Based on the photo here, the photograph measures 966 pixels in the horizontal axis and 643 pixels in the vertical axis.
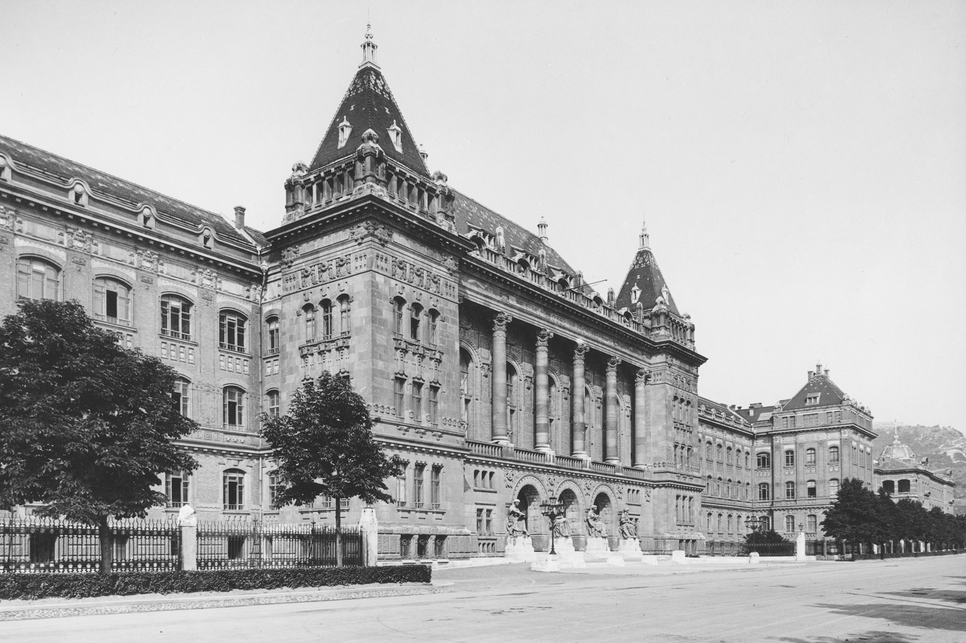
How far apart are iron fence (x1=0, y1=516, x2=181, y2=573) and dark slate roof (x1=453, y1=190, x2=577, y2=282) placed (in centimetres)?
3217

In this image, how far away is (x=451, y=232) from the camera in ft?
175

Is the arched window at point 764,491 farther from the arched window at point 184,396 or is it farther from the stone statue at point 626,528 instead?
the arched window at point 184,396

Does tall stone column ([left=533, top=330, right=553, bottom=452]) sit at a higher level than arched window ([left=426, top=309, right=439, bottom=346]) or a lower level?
lower

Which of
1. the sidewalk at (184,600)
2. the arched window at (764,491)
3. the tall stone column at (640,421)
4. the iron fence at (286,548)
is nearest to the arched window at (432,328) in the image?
the iron fence at (286,548)

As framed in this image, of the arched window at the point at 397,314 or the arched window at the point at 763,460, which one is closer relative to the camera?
the arched window at the point at 397,314

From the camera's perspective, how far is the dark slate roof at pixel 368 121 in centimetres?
5291

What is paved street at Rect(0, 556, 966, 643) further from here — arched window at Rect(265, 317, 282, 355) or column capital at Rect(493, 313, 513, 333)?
column capital at Rect(493, 313, 513, 333)

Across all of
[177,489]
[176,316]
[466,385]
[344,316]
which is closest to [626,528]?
[466,385]

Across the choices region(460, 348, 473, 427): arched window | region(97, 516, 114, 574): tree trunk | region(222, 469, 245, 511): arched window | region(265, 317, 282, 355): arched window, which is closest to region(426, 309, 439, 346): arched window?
region(460, 348, 473, 427): arched window

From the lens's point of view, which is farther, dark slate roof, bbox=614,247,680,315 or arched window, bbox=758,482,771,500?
arched window, bbox=758,482,771,500

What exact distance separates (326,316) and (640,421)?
3763 cm

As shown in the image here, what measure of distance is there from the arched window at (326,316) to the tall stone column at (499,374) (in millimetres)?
14037

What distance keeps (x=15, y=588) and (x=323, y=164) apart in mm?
32311

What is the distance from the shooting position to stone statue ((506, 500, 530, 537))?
57125mm
